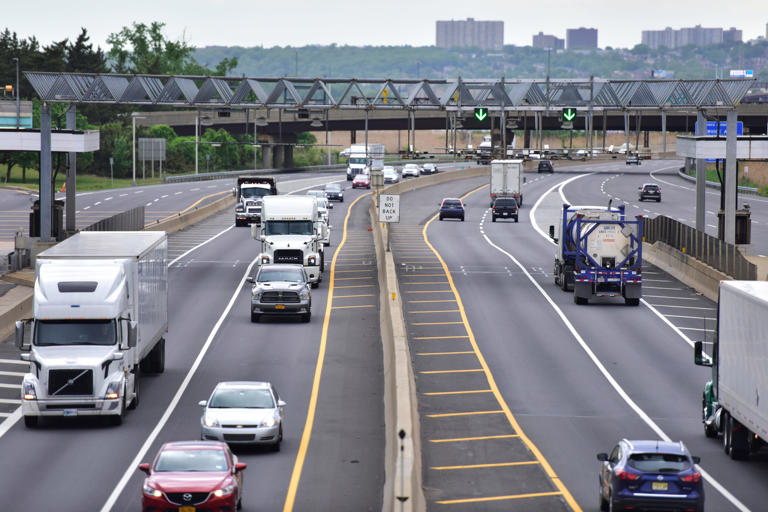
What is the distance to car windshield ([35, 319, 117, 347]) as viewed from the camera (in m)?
28.4

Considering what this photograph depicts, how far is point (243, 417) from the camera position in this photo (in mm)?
25984

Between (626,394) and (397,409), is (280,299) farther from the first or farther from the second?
(397,409)

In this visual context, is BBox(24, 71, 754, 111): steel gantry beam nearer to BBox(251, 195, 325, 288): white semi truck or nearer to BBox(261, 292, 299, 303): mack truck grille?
BBox(251, 195, 325, 288): white semi truck

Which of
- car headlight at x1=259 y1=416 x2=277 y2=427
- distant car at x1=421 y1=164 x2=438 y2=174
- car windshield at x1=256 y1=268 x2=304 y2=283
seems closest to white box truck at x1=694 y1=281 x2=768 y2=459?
car headlight at x1=259 y1=416 x2=277 y2=427

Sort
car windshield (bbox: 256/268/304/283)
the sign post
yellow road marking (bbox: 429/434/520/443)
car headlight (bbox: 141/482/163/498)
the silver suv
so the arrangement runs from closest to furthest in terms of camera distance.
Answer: car headlight (bbox: 141/482/163/498) < yellow road marking (bbox: 429/434/520/443) < the silver suv < car windshield (bbox: 256/268/304/283) < the sign post

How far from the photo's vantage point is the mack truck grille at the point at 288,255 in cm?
5150

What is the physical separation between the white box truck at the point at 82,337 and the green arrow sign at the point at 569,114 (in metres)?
35.6

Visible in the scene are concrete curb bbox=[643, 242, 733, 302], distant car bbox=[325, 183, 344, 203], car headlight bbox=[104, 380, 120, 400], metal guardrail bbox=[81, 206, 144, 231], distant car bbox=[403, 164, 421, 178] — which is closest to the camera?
car headlight bbox=[104, 380, 120, 400]

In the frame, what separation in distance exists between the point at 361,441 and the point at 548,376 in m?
9.38

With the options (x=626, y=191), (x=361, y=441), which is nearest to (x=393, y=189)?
(x=626, y=191)

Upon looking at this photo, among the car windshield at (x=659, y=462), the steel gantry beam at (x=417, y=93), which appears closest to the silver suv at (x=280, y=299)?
the steel gantry beam at (x=417, y=93)

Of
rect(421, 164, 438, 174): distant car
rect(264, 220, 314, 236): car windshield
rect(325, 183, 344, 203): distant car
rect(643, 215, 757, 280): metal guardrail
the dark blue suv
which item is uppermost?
rect(421, 164, 438, 174): distant car

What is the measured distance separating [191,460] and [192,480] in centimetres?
70

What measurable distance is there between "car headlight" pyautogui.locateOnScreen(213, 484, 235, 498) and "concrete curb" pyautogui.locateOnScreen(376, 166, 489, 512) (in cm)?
262
